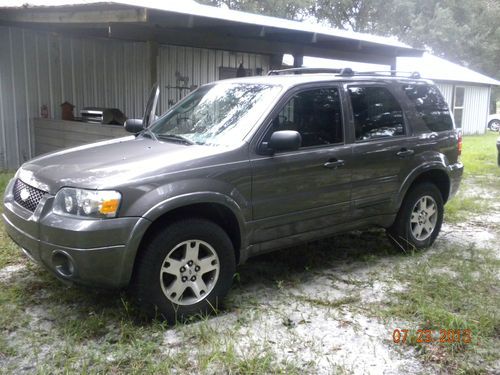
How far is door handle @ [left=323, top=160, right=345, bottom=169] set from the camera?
4.47m

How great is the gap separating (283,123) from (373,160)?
43.5 inches

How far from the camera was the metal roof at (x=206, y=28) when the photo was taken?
6.94 meters

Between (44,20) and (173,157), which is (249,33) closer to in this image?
(44,20)

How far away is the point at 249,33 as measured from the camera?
891cm

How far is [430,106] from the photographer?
5562 mm

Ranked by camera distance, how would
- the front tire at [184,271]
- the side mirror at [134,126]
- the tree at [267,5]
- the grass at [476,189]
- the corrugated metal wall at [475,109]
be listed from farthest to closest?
the tree at [267,5] → the corrugated metal wall at [475,109] → the grass at [476,189] → the side mirror at [134,126] → the front tire at [184,271]

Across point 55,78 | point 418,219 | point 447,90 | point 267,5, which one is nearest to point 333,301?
point 418,219

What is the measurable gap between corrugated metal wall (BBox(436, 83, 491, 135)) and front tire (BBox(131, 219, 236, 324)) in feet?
72.1

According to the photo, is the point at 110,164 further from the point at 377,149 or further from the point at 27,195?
the point at 377,149

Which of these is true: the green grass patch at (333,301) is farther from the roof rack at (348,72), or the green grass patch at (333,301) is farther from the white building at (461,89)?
the white building at (461,89)

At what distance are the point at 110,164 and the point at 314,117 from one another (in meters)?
1.85

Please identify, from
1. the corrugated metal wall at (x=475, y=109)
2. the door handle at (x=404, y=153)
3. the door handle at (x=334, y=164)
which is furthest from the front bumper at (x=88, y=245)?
the corrugated metal wall at (x=475, y=109)

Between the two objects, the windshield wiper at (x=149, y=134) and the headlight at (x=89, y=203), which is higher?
the windshield wiper at (x=149, y=134)

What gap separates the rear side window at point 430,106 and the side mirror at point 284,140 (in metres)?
1.99
